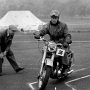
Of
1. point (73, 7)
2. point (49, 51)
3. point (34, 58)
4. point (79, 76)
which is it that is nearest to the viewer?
point (49, 51)

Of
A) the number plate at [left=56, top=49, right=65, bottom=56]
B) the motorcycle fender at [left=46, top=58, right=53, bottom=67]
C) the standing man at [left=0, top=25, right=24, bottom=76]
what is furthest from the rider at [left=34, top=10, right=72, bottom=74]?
the standing man at [left=0, top=25, right=24, bottom=76]

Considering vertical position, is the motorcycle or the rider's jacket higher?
the rider's jacket

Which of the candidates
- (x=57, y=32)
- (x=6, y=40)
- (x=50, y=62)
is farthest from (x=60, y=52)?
(x=6, y=40)

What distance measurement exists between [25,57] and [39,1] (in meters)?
36.1

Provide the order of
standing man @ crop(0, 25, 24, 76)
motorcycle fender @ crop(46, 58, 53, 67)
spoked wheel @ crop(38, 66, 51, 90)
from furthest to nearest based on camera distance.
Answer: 1. standing man @ crop(0, 25, 24, 76)
2. motorcycle fender @ crop(46, 58, 53, 67)
3. spoked wheel @ crop(38, 66, 51, 90)

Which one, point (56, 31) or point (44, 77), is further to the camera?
point (56, 31)

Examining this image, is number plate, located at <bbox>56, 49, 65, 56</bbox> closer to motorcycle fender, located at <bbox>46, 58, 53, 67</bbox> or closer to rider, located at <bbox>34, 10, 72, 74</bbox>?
motorcycle fender, located at <bbox>46, 58, 53, 67</bbox>

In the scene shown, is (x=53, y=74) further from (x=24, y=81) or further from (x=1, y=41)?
(x=1, y=41)

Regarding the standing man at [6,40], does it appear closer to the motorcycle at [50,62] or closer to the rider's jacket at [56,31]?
the rider's jacket at [56,31]

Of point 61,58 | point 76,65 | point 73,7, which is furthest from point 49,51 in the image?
point 73,7

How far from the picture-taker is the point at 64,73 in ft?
26.2

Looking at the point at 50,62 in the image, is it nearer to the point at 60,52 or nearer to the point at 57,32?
the point at 60,52

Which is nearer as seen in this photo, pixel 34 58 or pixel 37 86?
pixel 37 86

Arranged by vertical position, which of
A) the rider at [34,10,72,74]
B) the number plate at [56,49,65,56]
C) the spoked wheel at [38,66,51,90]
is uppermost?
the rider at [34,10,72,74]
